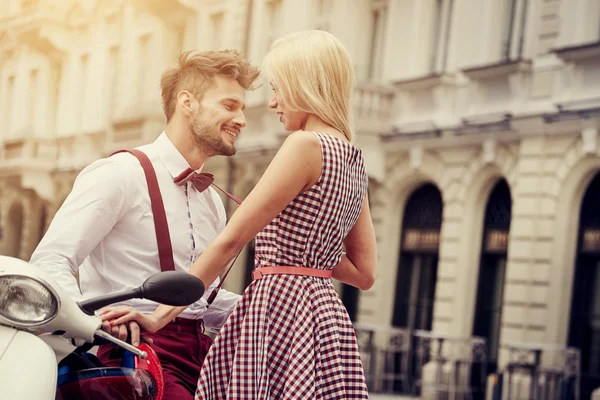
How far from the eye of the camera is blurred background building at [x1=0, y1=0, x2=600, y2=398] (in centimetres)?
1253

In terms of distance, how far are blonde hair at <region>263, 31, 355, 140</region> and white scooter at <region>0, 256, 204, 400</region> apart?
525 millimetres

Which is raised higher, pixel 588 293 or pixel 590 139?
pixel 590 139

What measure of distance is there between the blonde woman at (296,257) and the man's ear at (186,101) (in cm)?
43

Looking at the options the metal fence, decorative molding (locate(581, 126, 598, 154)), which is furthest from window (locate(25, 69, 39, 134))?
decorative molding (locate(581, 126, 598, 154))

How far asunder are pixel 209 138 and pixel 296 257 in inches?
23.1

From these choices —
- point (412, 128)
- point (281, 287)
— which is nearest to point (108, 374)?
point (281, 287)

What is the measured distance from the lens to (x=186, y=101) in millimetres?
2861

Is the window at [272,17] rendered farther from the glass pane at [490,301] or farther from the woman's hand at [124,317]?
the woman's hand at [124,317]

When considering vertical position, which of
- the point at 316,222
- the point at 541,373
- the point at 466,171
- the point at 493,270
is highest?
the point at 466,171

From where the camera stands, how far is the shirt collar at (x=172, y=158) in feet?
9.36

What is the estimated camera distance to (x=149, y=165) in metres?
2.75

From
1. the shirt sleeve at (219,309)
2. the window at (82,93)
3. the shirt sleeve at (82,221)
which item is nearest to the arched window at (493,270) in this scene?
the shirt sleeve at (219,309)

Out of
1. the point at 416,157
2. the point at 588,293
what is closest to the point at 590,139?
the point at 588,293

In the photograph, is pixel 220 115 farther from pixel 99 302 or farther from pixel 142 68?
pixel 142 68
